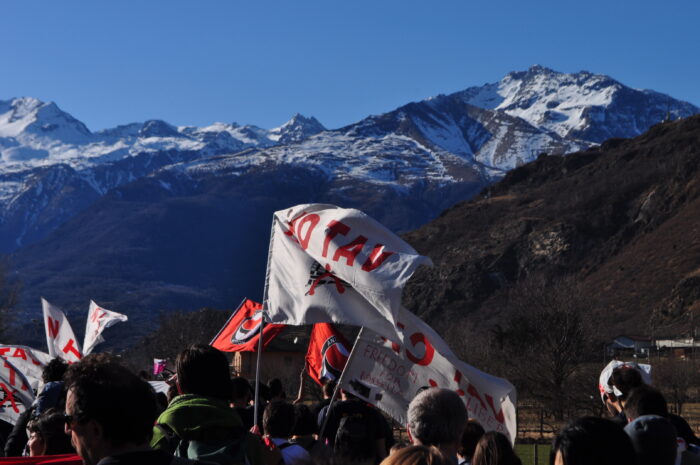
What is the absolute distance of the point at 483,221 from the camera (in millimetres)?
184750

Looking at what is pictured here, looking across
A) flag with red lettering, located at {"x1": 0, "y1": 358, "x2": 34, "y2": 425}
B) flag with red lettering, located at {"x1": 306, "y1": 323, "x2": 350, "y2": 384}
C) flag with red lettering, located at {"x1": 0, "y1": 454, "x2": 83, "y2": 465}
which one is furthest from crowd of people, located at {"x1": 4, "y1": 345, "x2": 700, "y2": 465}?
flag with red lettering, located at {"x1": 0, "y1": 358, "x2": 34, "y2": 425}

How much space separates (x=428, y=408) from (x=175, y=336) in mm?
106010

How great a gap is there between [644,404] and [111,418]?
4123mm

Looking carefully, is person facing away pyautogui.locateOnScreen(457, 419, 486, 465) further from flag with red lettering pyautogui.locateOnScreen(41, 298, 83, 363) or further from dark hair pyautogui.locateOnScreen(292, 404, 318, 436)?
flag with red lettering pyautogui.locateOnScreen(41, 298, 83, 363)

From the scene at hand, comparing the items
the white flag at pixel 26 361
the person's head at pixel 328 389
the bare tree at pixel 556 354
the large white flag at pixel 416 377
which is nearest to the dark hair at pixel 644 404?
the large white flag at pixel 416 377

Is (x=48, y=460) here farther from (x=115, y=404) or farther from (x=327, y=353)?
(x=327, y=353)

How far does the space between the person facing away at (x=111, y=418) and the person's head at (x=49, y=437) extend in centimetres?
220

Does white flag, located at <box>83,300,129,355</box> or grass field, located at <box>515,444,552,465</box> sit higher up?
white flag, located at <box>83,300,129,355</box>

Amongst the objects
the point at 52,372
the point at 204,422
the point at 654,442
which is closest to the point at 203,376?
the point at 204,422

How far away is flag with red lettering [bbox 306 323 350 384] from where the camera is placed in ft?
37.0

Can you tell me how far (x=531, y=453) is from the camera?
3325 cm

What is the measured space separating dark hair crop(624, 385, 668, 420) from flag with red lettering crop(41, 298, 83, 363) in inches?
455

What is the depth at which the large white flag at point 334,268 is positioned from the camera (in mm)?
8680

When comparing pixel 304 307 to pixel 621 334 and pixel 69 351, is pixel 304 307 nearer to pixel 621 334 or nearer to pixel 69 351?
pixel 69 351
